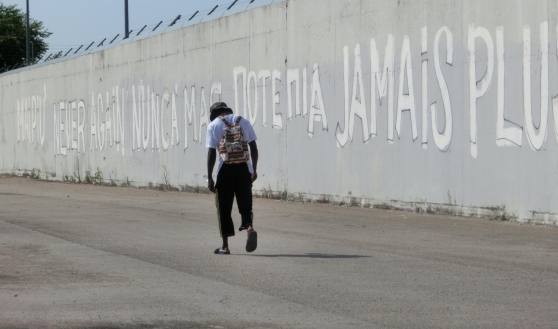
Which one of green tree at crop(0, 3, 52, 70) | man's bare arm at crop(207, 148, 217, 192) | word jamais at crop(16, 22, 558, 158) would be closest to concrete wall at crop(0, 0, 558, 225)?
word jamais at crop(16, 22, 558, 158)

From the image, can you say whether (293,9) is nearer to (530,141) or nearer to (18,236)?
(530,141)

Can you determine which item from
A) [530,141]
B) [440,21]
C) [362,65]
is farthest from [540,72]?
[362,65]

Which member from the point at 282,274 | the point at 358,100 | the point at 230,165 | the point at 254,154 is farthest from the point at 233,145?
the point at 358,100

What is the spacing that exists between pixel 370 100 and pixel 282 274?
10.3 m

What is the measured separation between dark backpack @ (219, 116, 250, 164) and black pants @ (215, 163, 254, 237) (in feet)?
0.27

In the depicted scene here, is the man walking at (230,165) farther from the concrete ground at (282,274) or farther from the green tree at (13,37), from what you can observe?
the green tree at (13,37)

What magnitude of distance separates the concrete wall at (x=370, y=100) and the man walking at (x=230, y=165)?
5.11 metres

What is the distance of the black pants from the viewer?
1208 cm

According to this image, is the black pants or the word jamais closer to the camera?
the black pants

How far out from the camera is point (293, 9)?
2330 cm

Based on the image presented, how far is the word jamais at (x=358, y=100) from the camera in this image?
16484 millimetres

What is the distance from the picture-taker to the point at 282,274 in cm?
1025

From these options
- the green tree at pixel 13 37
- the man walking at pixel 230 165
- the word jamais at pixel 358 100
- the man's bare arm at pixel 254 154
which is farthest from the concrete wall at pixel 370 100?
the green tree at pixel 13 37

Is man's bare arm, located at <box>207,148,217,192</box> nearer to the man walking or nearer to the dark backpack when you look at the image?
the man walking
